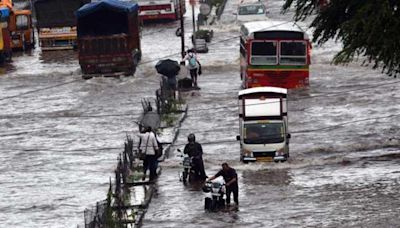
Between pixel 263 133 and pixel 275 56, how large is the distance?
483 inches

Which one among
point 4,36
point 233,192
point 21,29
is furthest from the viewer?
point 21,29

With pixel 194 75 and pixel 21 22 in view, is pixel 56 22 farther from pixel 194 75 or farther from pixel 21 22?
pixel 194 75

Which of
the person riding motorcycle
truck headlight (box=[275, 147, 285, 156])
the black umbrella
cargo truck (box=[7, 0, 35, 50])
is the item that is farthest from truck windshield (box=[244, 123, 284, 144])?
cargo truck (box=[7, 0, 35, 50])

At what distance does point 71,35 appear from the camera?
5900cm

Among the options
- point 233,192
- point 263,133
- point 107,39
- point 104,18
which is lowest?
point 233,192

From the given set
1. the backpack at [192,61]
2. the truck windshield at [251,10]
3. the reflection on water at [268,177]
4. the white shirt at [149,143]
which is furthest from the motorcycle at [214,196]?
the truck windshield at [251,10]

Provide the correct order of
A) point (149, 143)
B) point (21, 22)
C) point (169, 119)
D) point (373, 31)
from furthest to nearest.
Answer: point (21, 22) < point (169, 119) < point (149, 143) < point (373, 31)

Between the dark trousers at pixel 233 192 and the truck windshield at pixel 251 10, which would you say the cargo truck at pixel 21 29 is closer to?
the truck windshield at pixel 251 10

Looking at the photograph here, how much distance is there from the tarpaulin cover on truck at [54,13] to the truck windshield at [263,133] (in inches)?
1138

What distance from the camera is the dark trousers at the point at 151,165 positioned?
92.6 ft

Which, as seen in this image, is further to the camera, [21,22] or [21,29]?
[21,29]

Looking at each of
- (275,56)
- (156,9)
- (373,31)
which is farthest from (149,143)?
(156,9)

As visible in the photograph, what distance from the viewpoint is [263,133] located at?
101ft

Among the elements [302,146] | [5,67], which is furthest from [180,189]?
[5,67]
